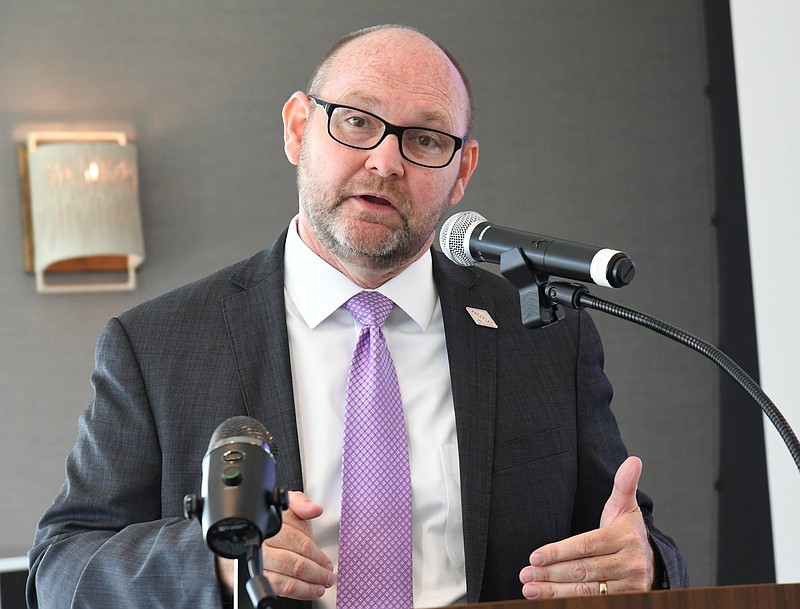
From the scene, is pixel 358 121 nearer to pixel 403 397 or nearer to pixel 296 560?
pixel 403 397

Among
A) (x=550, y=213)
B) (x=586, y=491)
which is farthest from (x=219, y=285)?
(x=550, y=213)

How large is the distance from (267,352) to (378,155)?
384 mm

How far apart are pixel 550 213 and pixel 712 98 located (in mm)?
740

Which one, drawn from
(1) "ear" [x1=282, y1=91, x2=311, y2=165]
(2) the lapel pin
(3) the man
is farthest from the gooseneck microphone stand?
(1) "ear" [x1=282, y1=91, x2=311, y2=165]

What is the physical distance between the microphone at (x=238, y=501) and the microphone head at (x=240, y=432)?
0.02m

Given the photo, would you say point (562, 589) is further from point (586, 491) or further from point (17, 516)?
point (17, 516)

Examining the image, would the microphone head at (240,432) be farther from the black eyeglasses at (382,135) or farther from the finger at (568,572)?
the black eyeglasses at (382,135)

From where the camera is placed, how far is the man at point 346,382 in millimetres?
1598

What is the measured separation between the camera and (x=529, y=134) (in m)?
3.35

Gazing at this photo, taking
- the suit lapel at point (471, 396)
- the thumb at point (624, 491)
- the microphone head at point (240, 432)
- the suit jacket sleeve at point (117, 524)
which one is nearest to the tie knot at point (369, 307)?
the suit lapel at point (471, 396)

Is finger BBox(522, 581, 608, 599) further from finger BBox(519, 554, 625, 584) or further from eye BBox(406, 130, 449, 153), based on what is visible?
eye BBox(406, 130, 449, 153)

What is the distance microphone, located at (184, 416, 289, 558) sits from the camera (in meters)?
0.81

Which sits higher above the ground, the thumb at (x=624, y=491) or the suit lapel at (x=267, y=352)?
the suit lapel at (x=267, y=352)

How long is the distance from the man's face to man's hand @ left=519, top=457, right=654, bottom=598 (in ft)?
1.88
